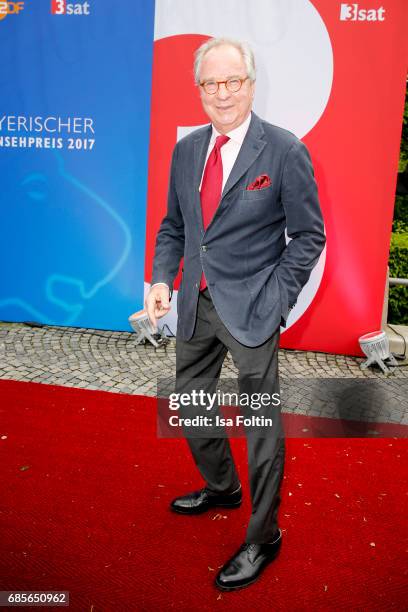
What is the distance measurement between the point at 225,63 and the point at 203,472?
186cm

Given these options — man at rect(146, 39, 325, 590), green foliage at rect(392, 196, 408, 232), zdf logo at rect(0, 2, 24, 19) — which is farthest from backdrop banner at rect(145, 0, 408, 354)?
green foliage at rect(392, 196, 408, 232)

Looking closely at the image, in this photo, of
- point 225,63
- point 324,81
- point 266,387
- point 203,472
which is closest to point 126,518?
point 203,472

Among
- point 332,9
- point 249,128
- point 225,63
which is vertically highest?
point 332,9

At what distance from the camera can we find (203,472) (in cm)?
285

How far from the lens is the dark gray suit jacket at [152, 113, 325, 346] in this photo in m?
2.30

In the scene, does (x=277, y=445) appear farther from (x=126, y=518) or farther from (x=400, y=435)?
(x=400, y=435)

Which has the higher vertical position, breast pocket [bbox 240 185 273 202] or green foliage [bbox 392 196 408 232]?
breast pocket [bbox 240 185 273 202]

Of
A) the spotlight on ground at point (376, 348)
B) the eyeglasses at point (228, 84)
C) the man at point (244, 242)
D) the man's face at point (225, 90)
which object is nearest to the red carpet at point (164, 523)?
the man at point (244, 242)

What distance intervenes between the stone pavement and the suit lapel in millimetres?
2351

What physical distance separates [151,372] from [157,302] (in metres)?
2.41

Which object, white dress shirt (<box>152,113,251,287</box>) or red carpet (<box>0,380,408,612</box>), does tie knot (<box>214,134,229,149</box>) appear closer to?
white dress shirt (<box>152,113,251,287</box>)

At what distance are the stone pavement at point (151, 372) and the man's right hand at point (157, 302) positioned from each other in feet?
6.52

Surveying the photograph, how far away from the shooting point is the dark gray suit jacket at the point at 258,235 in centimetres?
230

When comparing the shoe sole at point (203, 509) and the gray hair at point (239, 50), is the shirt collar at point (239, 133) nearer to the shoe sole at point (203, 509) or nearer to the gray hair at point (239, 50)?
the gray hair at point (239, 50)
